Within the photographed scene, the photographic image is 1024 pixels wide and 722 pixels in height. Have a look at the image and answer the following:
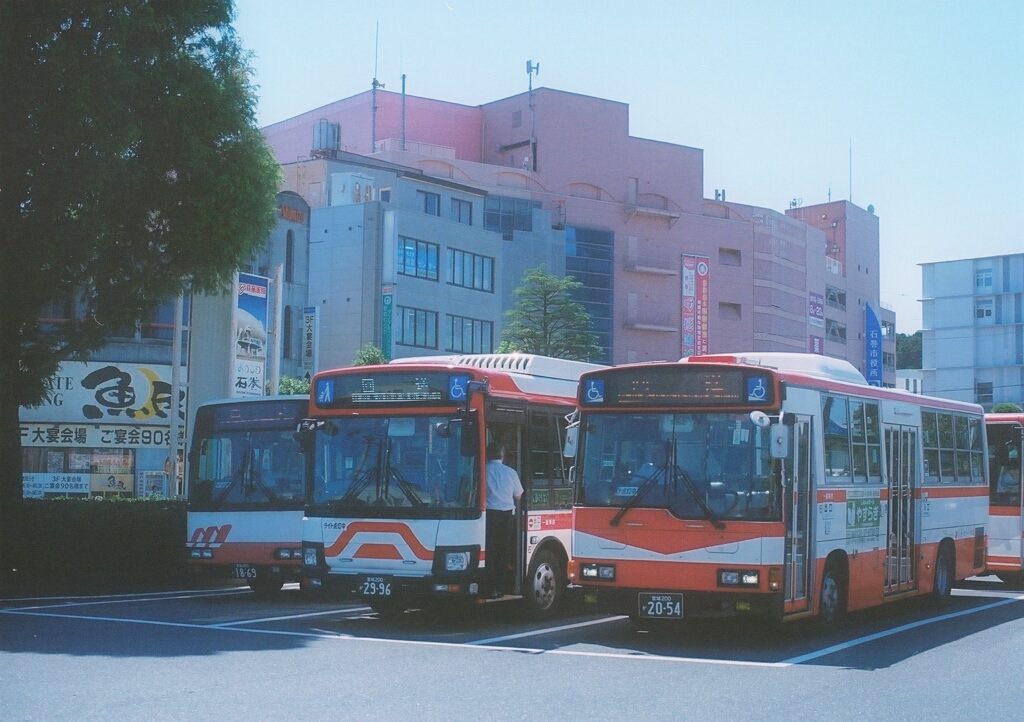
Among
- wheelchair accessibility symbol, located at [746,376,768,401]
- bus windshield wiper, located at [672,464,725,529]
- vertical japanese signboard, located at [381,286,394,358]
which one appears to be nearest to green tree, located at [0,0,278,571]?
bus windshield wiper, located at [672,464,725,529]

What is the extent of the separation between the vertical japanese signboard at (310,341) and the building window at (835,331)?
59921 millimetres

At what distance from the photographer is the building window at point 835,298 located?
107 meters

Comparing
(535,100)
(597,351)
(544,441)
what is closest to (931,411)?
(544,441)

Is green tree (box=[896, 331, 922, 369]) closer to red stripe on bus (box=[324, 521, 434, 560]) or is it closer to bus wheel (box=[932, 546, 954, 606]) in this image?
bus wheel (box=[932, 546, 954, 606])

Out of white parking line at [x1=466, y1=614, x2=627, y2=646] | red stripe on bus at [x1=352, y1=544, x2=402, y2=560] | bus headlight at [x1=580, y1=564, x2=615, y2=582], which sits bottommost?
white parking line at [x1=466, y1=614, x2=627, y2=646]

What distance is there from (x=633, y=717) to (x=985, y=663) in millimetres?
4855

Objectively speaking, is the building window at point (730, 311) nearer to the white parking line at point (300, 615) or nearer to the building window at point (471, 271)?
the building window at point (471, 271)

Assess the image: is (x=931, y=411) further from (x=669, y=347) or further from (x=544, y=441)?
(x=669, y=347)

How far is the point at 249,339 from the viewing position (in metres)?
30.7

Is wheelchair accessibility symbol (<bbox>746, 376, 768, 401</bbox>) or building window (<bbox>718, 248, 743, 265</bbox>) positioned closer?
wheelchair accessibility symbol (<bbox>746, 376, 768, 401</bbox>)

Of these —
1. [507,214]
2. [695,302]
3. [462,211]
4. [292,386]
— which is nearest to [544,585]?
[292,386]

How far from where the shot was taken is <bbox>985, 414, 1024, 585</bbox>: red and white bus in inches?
859

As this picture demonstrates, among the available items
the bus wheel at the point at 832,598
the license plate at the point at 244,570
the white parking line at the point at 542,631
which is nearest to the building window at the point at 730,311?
the license plate at the point at 244,570

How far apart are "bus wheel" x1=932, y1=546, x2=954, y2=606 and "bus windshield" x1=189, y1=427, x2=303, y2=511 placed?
29.8 ft
